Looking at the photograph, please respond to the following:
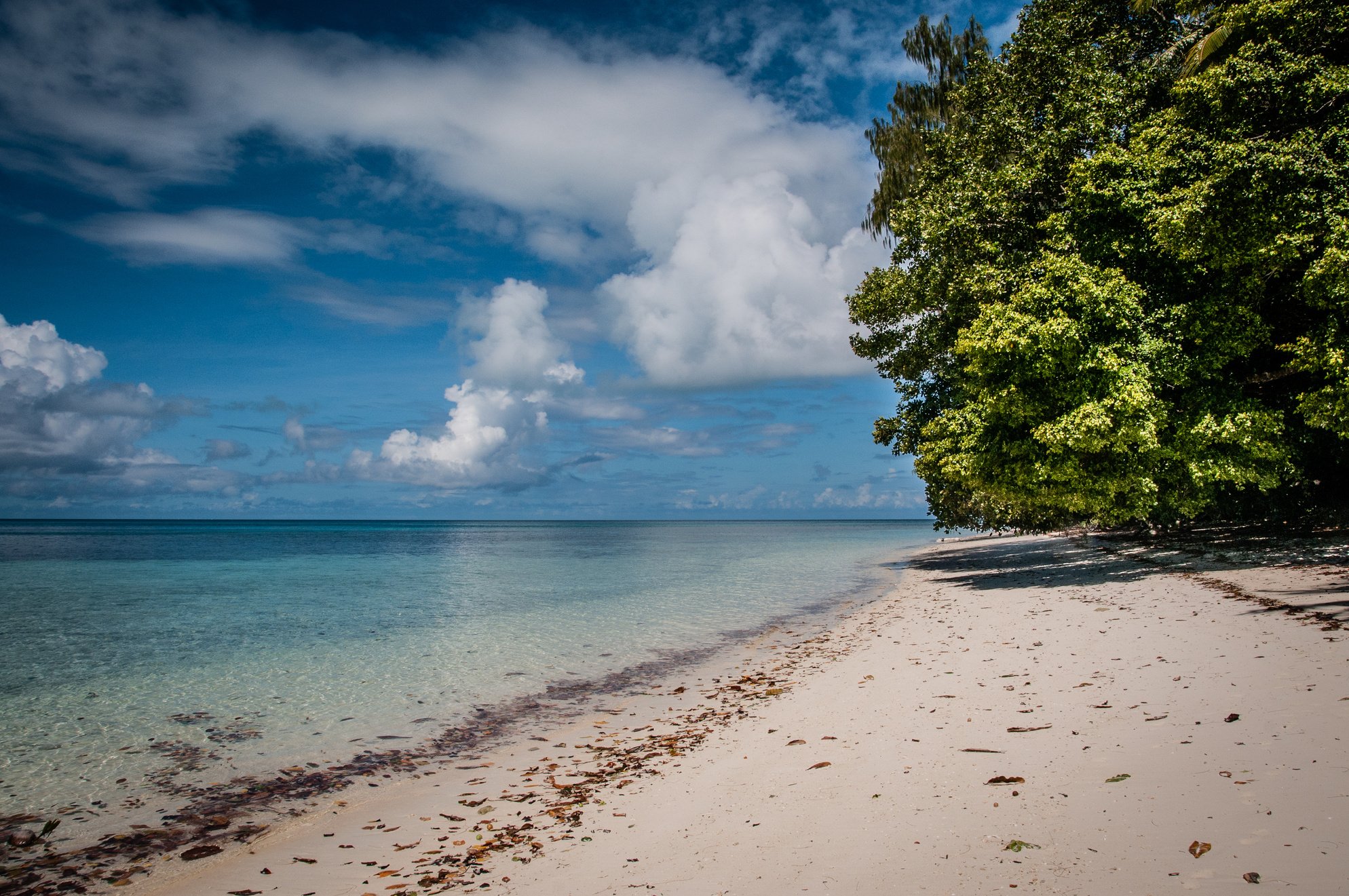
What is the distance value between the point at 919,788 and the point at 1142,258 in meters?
18.8

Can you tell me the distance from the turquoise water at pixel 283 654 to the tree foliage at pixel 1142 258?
1014cm

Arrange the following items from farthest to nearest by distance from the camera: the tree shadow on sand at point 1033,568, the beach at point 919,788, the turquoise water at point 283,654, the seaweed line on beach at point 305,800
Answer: the tree shadow on sand at point 1033,568
the turquoise water at point 283,654
the seaweed line on beach at point 305,800
the beach at point 919,788

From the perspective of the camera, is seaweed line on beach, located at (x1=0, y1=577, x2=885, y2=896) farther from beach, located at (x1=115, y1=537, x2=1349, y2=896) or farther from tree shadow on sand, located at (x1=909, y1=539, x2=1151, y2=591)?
tree shadow on sand, located at (x1=909, y1=539, x2=1151, y2=591)

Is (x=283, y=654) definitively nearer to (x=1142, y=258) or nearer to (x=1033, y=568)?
(x=1142, y=258)

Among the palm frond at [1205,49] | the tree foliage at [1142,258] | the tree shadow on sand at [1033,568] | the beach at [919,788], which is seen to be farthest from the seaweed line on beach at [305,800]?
the palm frond at [1205,49]

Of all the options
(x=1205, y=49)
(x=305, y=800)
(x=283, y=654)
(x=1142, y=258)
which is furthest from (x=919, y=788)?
(x=1205, y=49)

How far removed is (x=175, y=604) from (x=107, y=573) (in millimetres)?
20893

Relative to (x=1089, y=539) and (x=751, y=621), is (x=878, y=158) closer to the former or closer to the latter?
(x=751, y=621)

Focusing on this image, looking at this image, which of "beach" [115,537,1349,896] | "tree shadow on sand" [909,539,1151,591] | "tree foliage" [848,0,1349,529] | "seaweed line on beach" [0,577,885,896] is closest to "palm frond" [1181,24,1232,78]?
"tree foliage" [848,0,1349,529]

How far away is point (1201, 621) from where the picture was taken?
11195 mm

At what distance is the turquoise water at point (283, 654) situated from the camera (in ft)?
31.2

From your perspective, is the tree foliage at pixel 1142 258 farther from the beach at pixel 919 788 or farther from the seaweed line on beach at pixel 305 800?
the seaweed line on beach at pixel 305 800

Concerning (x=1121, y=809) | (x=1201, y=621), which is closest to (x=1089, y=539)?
(x=1201, y=621)

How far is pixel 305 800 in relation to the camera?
316 inches
